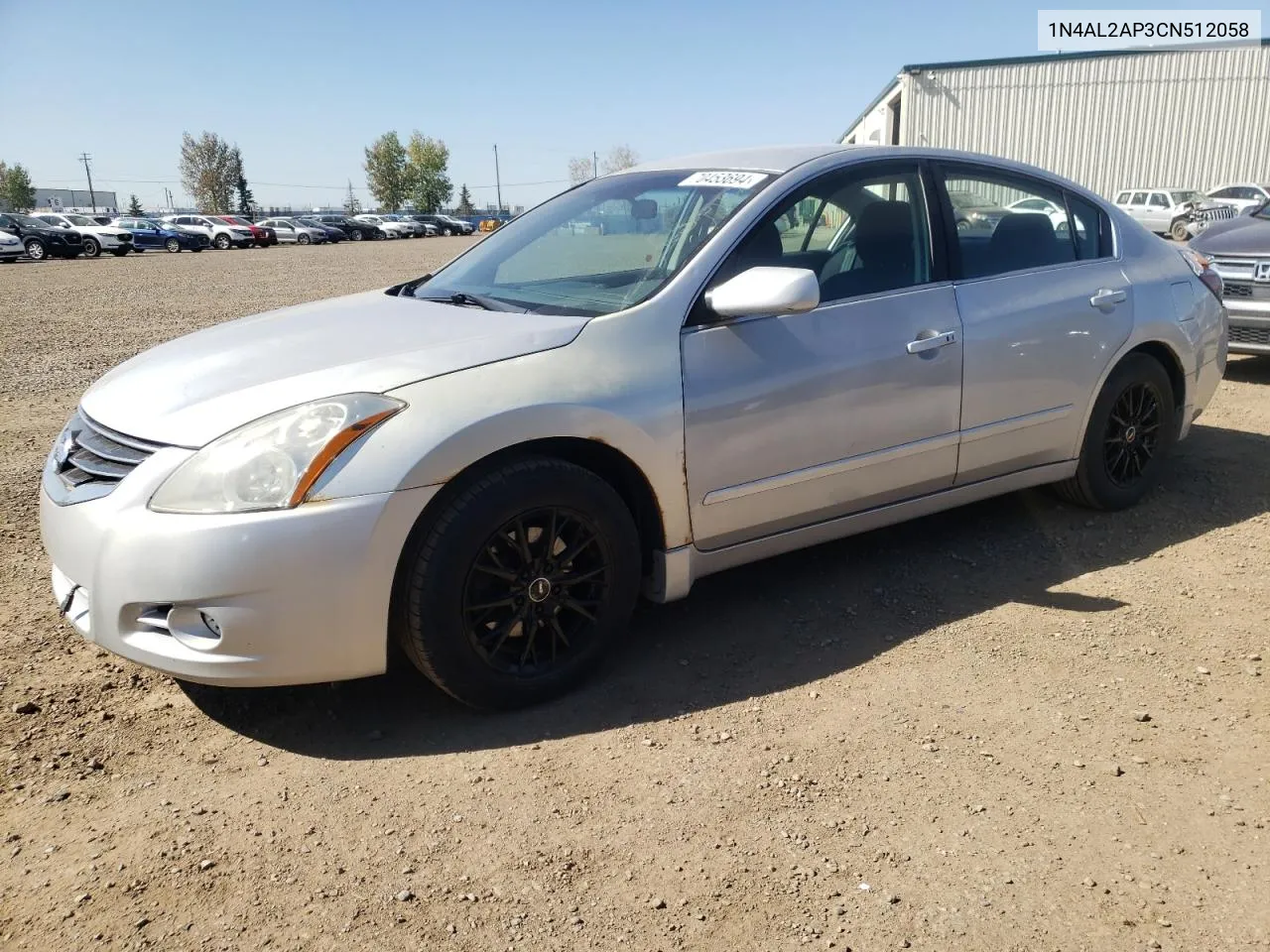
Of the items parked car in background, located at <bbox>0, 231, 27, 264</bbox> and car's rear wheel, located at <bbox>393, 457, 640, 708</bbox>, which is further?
parked car in background, located at <bbox>0, 231, 27, 264</bbox>

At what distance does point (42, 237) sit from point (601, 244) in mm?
33561

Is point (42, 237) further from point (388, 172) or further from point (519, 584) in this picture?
point (388, 172)

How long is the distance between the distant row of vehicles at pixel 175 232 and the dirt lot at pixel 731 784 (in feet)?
107

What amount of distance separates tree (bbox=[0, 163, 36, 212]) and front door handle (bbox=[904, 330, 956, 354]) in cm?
10735

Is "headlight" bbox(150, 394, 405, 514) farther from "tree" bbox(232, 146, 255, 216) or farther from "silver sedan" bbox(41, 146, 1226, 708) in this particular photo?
"tree" bbox(232, 146, 255, 216)

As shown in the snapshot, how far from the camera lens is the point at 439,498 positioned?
2.69 m

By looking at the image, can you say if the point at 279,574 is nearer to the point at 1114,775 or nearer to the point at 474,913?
the point at 474,913

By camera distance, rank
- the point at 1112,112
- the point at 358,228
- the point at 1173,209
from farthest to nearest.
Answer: the point at 358,228 → the point at 1112,112 → the point at 1173,209

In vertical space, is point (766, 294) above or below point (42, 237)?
below

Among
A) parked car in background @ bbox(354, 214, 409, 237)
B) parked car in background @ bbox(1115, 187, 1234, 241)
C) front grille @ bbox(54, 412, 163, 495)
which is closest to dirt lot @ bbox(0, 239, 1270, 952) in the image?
front grille @ bbox(54, 412, 163, 495)


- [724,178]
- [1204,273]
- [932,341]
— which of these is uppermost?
[724,178]

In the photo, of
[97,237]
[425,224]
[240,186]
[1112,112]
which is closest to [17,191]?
[240,186]

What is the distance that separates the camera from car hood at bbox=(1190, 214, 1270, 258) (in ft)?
23.7

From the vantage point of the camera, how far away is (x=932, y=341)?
3568 mm
